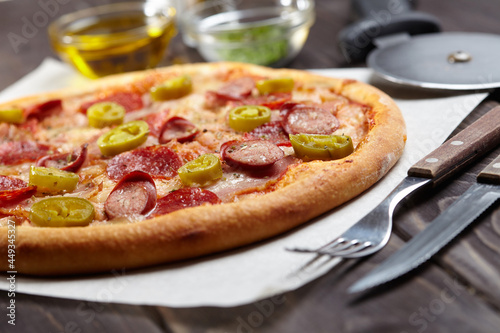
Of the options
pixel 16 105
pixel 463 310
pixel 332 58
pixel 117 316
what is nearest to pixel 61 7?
pixel 16 105

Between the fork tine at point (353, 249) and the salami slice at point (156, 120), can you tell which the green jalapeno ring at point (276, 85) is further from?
the fork tine at point (353, 249)

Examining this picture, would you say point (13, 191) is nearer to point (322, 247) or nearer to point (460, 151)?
point (322, 247)

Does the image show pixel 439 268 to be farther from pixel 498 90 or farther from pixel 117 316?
pixel 498 90

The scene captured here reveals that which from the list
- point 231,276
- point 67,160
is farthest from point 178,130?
point 231,276

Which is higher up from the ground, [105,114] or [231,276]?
[105,114]

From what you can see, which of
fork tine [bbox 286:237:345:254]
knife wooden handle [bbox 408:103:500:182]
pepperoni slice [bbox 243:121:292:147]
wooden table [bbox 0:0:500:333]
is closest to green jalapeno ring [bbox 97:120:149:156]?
pepperoni slice [bbox 243:121:292:147]

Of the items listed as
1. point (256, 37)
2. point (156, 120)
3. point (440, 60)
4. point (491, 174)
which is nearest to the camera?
point (491, 174)

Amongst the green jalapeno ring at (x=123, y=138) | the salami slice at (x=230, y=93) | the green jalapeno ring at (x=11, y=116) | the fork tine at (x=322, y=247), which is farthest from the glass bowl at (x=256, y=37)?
the fork tine at (x=322, y=247)

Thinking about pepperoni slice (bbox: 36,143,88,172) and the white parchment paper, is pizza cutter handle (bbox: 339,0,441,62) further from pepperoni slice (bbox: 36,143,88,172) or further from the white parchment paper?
pepperoni slice (bbox: 36,143,88,172)
